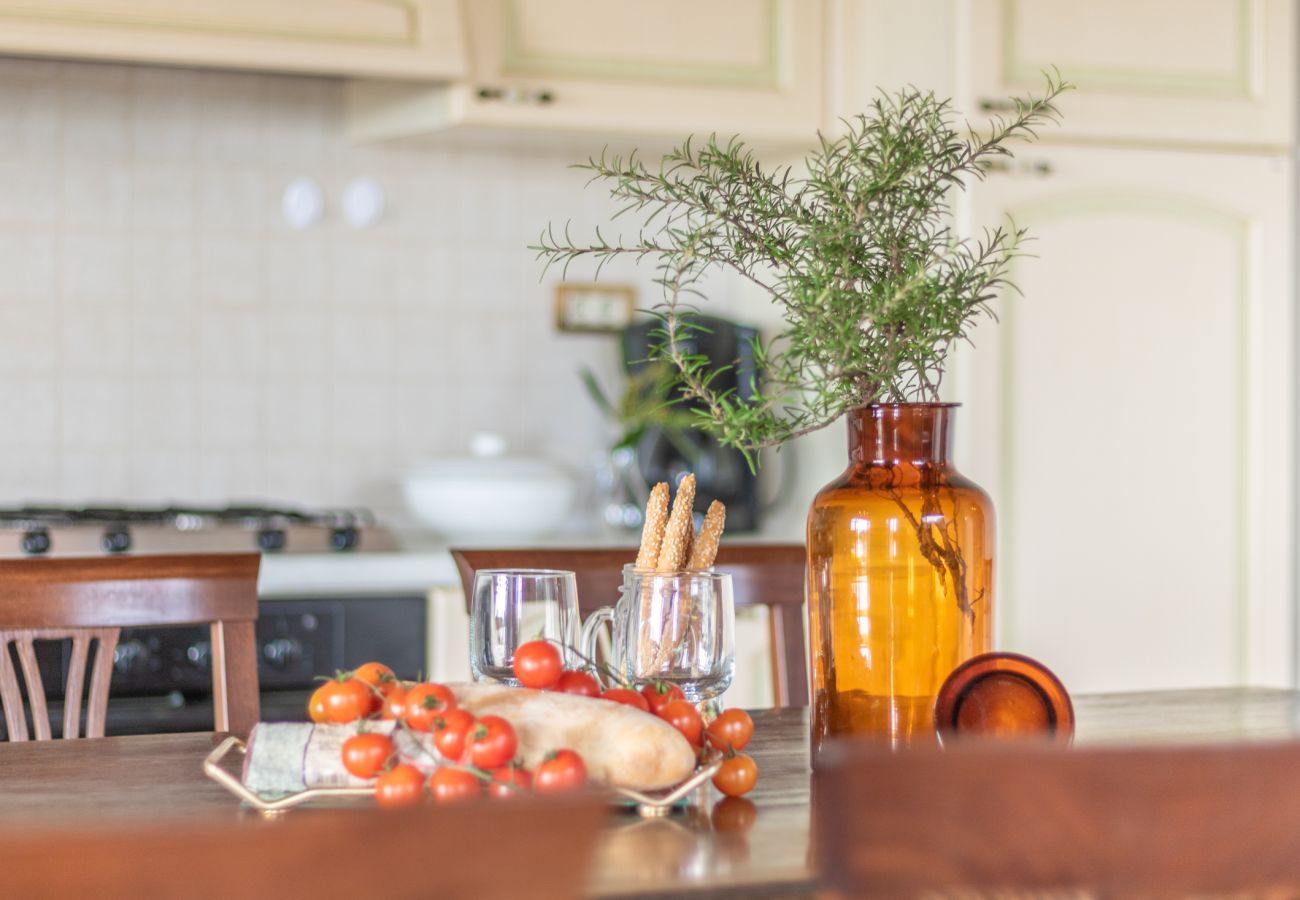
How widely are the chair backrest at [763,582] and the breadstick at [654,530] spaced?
45cm

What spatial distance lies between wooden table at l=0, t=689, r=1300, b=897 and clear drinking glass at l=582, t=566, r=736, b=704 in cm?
9

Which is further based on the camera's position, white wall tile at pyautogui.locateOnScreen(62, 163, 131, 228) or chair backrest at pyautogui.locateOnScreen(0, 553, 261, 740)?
white wall tile at pyautogui.locateOnScreen(62, 163, 131, 228)

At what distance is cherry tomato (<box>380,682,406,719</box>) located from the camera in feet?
2.83

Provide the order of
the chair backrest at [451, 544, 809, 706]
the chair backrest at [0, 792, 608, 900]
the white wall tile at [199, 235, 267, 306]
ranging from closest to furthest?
the chair backrest at [0, 792, 608, 900] → the chair backrest at [451, 544, 809, 706] → the white wall tile at [199, 235, 267, 306]

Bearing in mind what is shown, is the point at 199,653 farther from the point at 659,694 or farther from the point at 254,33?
the point at 659,694

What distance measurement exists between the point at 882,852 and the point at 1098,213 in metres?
2.03

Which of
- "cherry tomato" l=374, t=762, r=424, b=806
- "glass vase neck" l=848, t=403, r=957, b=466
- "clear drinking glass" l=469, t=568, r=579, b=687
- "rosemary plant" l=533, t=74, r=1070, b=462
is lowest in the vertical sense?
"cherry tomato" l=374, t=762, r=424, b=806

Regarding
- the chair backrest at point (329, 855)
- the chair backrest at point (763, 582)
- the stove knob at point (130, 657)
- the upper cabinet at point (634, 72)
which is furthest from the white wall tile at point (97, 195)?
the chair backrest at point (329, 855)

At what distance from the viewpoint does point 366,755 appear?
0.84m

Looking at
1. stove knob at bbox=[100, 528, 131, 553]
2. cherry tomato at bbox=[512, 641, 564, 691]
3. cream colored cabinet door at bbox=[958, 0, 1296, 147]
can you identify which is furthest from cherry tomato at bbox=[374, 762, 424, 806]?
cream colored cabinet door at bbox=[958, 0, 1296, 147]

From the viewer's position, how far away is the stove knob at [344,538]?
7.24ft

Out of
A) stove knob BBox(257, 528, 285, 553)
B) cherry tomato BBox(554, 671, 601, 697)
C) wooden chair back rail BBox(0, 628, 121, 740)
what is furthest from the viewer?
stove knob BBox(257, 528, 285, 553)

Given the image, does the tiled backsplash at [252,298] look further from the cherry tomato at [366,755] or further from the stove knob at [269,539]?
the cherry tomato at [366,755]

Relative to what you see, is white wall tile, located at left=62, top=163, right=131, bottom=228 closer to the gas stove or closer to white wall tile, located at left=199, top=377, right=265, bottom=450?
white wall tile, located at left=199, top=377, right=265, bottom=450
